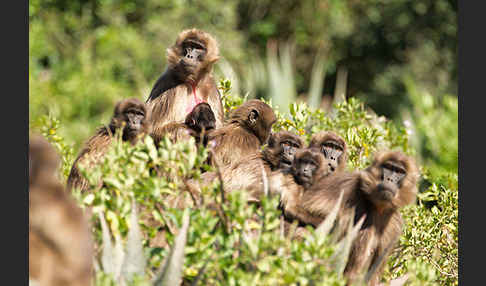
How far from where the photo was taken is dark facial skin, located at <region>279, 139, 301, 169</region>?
5.84 metres

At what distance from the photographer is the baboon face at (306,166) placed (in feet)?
17.6

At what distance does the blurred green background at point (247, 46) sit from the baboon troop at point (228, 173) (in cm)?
705

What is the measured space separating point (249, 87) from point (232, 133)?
20.8ft

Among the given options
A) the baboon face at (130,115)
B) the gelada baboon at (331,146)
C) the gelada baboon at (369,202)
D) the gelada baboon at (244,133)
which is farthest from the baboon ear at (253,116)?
the gelada baboon at (369,202)

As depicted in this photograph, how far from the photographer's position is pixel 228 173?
591 cm

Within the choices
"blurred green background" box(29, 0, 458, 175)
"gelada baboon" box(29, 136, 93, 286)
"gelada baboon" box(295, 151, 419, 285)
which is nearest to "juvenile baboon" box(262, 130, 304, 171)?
"gelada baboon" box(295, 151, 419, 285)

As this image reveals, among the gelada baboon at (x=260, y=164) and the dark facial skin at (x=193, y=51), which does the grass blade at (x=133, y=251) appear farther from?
the dark facial skin at (x=193, y=51)

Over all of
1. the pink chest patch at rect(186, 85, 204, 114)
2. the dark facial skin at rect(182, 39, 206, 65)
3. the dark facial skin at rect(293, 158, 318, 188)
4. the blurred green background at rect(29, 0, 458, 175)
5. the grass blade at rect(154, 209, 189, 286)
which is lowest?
the grass blade at rect(154, 209, 189, 286)

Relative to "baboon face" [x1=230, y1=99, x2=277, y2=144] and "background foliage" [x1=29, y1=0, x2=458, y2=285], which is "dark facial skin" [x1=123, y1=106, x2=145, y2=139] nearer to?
"baboon face" [x1=230, y1=99, x2=277, y2=144]

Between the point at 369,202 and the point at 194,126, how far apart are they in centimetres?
207

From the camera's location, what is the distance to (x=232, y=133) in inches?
255

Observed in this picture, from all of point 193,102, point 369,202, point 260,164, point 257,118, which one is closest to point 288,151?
point 260,164

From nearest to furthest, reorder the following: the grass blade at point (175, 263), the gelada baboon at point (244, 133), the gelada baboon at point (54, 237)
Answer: the gelada baboon at point (54, 237) < the grass blade at point (175, 263) < the gelada baboon at point (244, 133)

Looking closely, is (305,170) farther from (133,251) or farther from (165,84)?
(165,84)
